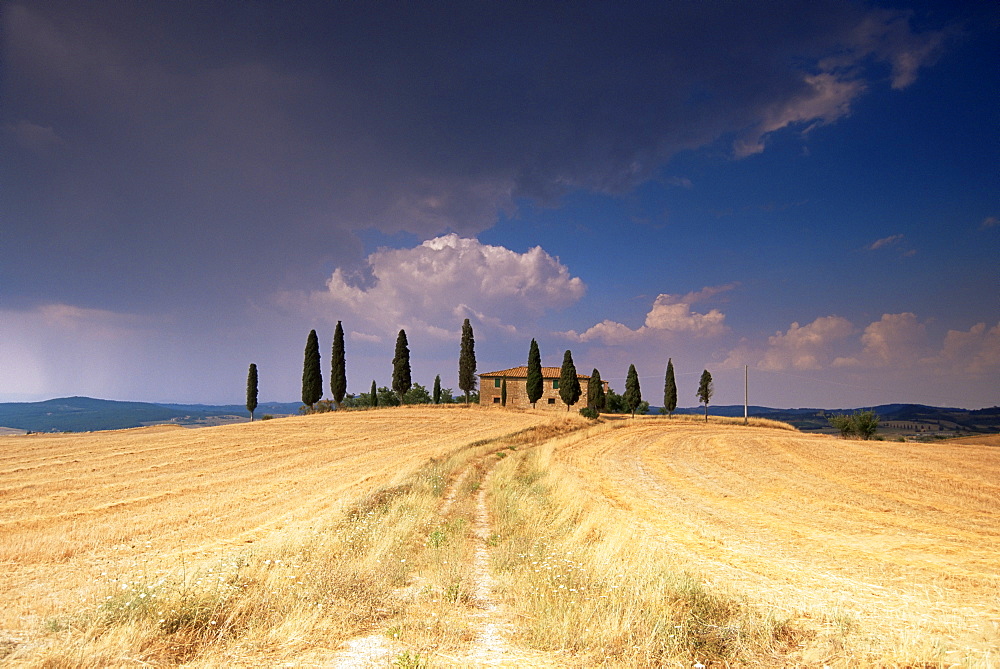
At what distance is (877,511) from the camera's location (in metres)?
15.7

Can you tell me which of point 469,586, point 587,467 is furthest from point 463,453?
point 469,586

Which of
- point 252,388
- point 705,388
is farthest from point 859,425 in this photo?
point 252,388

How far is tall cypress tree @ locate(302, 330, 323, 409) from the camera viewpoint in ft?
213

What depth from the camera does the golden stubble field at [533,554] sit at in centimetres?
588

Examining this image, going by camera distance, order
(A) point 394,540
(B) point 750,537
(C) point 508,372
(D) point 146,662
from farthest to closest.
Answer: (C) point 508,372 < (B) point 750,537 < (A) point 394,540 < (D) point 146,662

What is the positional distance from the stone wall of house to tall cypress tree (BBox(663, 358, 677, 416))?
498 inches

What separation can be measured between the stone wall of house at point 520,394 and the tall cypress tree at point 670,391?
41.5ft

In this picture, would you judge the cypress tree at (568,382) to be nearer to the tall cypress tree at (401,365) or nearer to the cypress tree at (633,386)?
the cypress tree at (633,386)

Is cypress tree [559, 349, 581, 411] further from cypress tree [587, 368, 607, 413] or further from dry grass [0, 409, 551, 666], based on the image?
dry grass [0, 409, 551, 666]

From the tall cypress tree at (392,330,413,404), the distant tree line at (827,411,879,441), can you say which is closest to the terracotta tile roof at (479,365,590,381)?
the tall cypress tree at (392,330,413,404)

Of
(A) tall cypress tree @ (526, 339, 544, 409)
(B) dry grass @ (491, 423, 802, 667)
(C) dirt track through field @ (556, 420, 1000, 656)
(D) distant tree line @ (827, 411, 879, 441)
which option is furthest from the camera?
(A) tall cypress tree @ (526, 339, 544, 409)

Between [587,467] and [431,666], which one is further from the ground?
[431,666]

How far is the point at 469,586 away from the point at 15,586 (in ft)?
24.9

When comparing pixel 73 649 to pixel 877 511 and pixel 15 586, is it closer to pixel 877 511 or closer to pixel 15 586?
pixel 15 586
